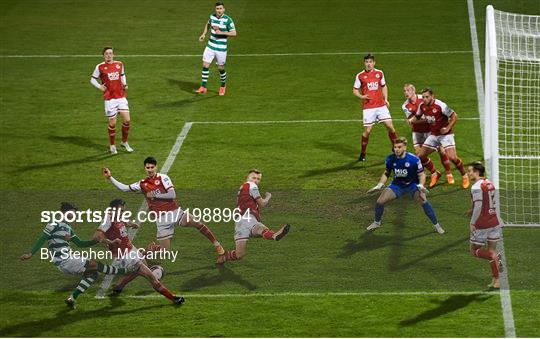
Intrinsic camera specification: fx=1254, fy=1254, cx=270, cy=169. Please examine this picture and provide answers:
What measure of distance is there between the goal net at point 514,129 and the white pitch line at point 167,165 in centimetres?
603

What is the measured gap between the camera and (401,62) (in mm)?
30328

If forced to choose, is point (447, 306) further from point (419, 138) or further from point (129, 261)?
point (419, 138)

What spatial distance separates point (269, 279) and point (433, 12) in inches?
675

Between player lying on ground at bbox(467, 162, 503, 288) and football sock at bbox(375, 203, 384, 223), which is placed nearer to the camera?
player lying on ground at bbox(467, 162, 503, 288)

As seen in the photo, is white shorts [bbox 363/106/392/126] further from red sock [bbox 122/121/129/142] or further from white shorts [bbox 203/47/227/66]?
white shorts [bbox 203/47/227/66]

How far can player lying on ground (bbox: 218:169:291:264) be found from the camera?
19.2 metres

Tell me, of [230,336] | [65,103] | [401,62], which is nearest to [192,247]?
[230,336]

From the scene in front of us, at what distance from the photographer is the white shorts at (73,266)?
706 inches

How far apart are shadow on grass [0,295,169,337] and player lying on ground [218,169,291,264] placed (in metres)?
1.87

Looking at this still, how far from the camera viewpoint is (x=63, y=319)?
681 inches

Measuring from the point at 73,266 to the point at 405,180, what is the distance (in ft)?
18.4

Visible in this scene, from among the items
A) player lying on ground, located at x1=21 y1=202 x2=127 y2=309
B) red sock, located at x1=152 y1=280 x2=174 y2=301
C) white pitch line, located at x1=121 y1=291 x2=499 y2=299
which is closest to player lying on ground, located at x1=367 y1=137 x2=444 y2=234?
white pitch line, located at x1=121 y1=291 x2=499 y2=299

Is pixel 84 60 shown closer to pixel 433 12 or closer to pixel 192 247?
pixel 433 12

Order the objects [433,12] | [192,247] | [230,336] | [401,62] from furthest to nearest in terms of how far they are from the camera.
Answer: [433,12] → [401,62] → [192,247] → [230,336]
